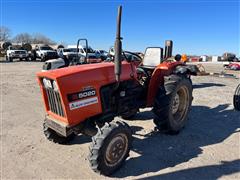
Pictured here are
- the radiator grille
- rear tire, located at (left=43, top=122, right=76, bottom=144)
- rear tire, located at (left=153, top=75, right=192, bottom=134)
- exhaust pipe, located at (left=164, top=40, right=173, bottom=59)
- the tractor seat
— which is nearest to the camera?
the radiator grille

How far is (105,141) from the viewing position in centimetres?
291

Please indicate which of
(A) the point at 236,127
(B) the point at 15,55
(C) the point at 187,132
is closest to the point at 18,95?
(C) the point at 187,132

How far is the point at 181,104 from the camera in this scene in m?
4.74

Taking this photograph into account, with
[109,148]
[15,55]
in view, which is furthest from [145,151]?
[15,55]

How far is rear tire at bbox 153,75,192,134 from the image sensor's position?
4.05 metres

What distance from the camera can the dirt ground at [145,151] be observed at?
308 centimetres

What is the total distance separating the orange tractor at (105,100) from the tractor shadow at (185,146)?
23 cm

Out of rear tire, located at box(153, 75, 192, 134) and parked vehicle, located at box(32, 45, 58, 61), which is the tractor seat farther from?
parked vehicle, located at box(32, 45, 58, 61)

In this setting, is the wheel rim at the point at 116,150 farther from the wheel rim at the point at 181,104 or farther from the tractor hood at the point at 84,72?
the wheel rim at the point at 181,104

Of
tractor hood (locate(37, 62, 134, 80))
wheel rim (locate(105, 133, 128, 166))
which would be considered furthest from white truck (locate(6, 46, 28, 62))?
wheel rim (locate(105, 133, 128, 166))

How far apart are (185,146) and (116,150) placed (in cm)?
135

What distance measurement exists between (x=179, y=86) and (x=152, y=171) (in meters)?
1.77

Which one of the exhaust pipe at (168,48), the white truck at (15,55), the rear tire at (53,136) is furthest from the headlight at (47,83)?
the white truck at (15,55)

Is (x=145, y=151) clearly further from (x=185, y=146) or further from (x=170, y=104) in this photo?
(x=170, y=104)
